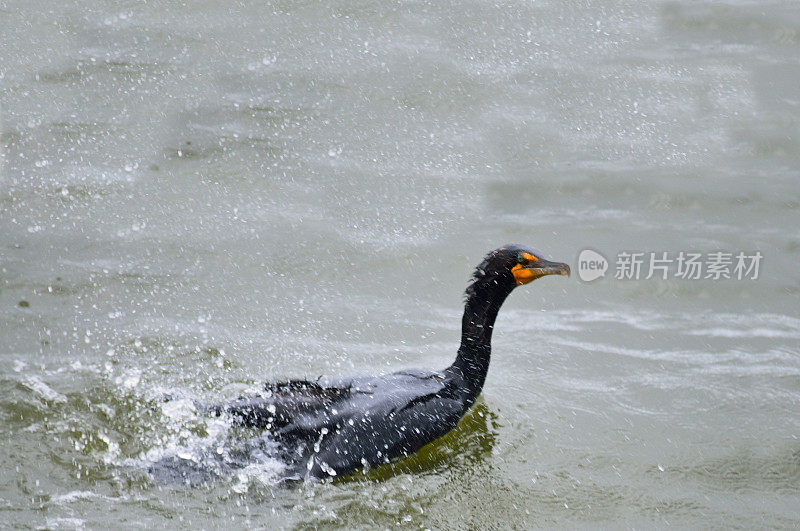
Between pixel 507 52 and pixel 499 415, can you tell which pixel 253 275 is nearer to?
pixel 499 415

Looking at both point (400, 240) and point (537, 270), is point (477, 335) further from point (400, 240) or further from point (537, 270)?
point (400, 240)

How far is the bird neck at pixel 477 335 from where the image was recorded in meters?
5.89

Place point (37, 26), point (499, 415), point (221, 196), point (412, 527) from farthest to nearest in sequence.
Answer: point (37, 26)
point (221, 196)
point (499, 415)
point (412, 527)

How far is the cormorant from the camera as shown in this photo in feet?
17.6

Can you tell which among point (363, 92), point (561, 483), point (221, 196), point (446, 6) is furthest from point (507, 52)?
point (561, 483)

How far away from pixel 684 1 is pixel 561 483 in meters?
6.41

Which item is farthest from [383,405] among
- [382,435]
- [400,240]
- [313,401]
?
[400,240]

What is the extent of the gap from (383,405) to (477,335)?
773mm

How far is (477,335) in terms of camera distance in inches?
233

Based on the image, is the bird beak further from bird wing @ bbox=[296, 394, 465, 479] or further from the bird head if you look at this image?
bird wing @ bbox=[296, 394, 465, 479]

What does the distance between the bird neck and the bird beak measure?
0.41 ft

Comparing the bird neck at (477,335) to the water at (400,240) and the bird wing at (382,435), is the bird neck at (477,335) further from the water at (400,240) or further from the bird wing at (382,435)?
the water at (400,240)

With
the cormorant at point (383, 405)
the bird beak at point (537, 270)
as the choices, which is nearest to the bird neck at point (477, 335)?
the cormorant at point (383, 405)

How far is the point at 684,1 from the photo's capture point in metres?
10.3
